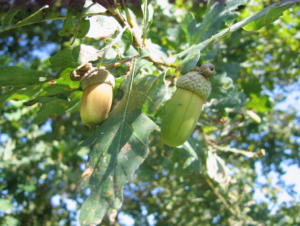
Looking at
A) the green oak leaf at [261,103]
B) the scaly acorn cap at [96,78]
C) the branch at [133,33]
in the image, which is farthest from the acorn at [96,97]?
the green oak leaf at [261,103]

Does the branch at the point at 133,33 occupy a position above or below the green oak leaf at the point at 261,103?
above

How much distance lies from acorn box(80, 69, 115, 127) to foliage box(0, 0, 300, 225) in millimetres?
47

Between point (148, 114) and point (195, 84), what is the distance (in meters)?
0.24

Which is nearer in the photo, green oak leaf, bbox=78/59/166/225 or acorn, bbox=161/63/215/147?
green oak leaf, bbox=78/59/166/225

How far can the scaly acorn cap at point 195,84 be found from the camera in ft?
3.33

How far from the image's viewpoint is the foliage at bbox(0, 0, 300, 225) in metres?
0.97

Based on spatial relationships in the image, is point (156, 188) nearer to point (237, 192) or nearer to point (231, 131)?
point (237, 192)

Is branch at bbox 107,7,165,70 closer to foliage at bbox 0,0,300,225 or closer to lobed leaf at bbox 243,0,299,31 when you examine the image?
foliage at bbox 0,0,300,225

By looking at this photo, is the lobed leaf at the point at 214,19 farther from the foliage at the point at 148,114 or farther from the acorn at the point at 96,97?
the acorn at the point at 96,97

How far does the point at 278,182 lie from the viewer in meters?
3.24

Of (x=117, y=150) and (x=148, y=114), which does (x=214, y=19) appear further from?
(x=117, y=150)

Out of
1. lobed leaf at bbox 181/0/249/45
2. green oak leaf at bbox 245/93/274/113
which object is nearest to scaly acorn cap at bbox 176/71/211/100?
lobed leaf at bbox 181/0/249/45

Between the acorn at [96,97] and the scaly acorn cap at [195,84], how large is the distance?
0.31 metres

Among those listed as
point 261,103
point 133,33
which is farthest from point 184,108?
point 261,103
